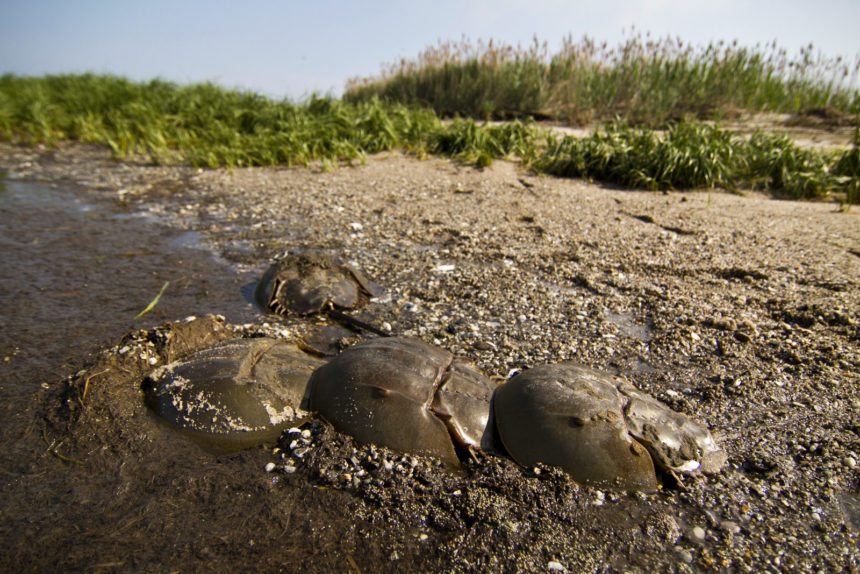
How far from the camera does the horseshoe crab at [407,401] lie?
1800 mm

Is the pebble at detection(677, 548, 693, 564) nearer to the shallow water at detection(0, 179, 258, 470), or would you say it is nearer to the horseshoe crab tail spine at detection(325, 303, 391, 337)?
the horseshoe crab tail spine at detection(325, 303, 391, 337)

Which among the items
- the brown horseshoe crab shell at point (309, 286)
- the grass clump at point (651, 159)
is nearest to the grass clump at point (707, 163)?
the grass clump at point (651, 159)

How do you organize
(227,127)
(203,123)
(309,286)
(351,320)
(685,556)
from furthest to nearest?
1. (203,123)
2. (227,127)
3. (309,286)
4. (351,320)
5. (685,556)

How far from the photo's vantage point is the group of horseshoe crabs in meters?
1.71

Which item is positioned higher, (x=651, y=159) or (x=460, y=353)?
(x=651, y=159)

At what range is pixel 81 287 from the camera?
3154mm

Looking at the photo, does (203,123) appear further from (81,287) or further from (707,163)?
(707,163)

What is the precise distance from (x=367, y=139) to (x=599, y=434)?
5.49 metres

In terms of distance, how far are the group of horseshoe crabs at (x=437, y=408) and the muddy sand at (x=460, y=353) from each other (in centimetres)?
7

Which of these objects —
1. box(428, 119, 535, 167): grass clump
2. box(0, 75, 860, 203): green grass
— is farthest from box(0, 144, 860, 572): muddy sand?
box(428, 119, 535, 167): grass clump

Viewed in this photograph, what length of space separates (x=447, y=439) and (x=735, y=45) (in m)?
8.40

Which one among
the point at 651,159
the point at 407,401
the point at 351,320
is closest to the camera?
the point at 407,401

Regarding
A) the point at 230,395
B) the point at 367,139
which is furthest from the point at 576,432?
the point at 367,139

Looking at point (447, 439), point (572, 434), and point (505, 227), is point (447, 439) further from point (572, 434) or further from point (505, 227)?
point (505, 227)
